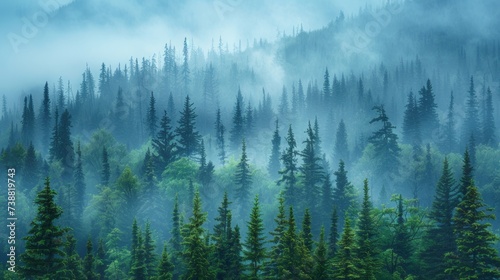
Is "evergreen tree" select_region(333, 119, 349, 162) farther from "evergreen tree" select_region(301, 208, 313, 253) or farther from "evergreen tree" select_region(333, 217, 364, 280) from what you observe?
"evergreen tree" select_region(333, 217, 364, 280)

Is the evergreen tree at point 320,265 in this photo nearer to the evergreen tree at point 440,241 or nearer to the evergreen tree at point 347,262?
the evergreen tree at point 347,262

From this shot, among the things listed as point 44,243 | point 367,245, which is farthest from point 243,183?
point 44,243

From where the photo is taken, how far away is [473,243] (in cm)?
5219

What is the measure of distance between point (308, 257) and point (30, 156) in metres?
78.7

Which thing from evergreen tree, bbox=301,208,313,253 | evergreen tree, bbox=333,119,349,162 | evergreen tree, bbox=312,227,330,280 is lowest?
evergreen tree, bbox=312,227,330,280

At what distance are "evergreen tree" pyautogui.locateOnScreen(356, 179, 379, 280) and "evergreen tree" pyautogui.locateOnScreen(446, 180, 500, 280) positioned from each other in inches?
304

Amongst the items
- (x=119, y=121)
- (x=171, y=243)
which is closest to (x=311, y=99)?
(x=119, y=121)

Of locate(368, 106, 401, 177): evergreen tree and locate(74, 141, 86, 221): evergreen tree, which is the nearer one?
locate(74, 141, 86, 221): evergreen tree

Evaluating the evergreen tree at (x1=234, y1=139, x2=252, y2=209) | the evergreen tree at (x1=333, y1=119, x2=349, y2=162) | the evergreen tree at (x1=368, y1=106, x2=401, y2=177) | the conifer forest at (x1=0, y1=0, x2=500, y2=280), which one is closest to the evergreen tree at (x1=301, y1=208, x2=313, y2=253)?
the conifer forest at (x1=0, y1=0, x2=500, y2=280)

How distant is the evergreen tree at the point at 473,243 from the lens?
5119 cm

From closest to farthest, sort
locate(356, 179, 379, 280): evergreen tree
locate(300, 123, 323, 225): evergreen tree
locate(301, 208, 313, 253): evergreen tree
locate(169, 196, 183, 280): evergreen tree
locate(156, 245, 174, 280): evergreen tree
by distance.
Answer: locate(356, 179, 379, 280): evergreen tree, locate(301, 208, 313, 253): evergreen tree, locate(156, 245, 174, 280): evergreen tree, locate(169, 196, 183, 280): evergreen tree, locate(300, 123, 323, 225): evergreen tree

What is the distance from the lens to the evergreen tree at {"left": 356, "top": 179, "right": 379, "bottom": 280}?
52.8 metres

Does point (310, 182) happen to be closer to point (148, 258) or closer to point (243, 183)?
point (243, 183)

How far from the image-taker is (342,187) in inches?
3423
